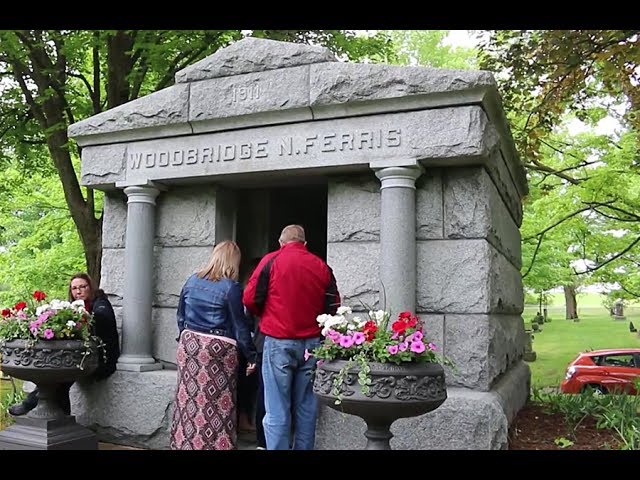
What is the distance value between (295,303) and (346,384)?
100 centimetres

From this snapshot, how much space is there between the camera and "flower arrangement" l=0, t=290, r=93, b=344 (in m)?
5.31

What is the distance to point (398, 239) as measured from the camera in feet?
16.5

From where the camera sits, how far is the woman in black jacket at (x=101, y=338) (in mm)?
5855

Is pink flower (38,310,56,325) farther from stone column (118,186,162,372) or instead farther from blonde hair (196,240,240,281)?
blonde hair (196,240,240,281)

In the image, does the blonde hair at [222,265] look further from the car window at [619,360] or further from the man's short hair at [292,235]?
the car window at [619,360]

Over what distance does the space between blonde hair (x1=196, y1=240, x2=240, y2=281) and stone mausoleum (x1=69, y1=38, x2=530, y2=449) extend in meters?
0.87

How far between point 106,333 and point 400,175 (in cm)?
305

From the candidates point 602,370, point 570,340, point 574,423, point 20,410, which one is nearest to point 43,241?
point 20,410

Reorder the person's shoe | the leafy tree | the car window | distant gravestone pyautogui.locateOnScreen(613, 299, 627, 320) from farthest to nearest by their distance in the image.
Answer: distant gravestone pyautogui.locateOnScreen(613, 299, 627, 320)
the car window
the leafy tree
the person's shoe

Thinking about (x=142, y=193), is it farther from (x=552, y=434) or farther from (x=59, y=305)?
(x=552, y=434)

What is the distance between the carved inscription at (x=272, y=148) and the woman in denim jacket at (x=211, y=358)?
1.08 metres

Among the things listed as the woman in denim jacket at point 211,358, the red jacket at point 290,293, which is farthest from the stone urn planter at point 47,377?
the red jacket at point 290,293

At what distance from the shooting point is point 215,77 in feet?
19.4

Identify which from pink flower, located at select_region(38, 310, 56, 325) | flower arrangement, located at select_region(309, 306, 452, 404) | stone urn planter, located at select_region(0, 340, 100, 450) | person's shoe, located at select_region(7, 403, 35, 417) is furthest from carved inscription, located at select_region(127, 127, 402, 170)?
person's shoe, located at select_region(7, 403, 35, 417)
